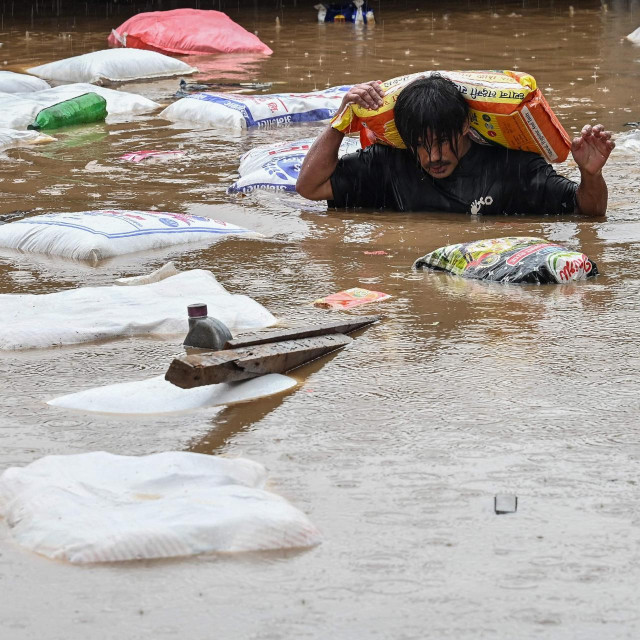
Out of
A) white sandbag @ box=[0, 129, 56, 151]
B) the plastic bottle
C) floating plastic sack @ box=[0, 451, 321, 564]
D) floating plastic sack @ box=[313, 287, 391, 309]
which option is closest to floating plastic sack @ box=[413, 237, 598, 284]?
floating plastic sack @ box=[313, 287, 391, 309]

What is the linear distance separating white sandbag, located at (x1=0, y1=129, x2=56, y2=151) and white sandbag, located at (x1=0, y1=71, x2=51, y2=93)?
1249 mm

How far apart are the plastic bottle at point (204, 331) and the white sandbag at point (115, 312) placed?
23 cm

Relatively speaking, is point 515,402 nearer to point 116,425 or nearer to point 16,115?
point 116,425

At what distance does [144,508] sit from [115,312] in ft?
4.73

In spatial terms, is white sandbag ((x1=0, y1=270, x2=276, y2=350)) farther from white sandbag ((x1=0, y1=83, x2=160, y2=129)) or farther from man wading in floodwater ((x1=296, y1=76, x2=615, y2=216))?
white sandbag ((x1=0, y1=83, x2=160, y2=129))

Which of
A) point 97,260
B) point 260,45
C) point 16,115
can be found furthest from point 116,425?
point 260,45

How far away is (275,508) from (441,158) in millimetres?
2885

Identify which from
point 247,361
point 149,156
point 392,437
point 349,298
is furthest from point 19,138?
point 392,437

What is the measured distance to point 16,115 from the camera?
7461mm

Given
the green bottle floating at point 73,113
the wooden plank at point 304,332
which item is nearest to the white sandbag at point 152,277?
the wooden plank at point 304,332

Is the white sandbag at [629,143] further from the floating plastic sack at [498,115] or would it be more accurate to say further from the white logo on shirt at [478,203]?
the white logo on shirt at [478,203]

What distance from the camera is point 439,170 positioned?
16.5ft

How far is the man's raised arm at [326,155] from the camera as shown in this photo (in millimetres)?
4879

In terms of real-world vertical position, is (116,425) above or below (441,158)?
below
